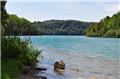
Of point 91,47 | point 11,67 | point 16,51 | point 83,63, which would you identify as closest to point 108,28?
point 91,47

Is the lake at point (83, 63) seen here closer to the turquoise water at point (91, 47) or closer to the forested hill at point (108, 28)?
the turquoise water at point (91, 47)

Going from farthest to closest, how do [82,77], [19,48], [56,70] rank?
[56,70] < [82,77] < [19,48]

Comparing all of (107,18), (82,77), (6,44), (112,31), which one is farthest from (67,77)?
(107,18)

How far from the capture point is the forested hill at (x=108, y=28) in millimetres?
159375

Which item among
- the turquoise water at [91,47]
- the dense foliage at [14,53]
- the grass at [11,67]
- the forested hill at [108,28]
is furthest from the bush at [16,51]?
the forested hill at [108,28]

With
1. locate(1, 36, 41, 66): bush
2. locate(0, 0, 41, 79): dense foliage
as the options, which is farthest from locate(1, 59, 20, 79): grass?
locate(1, 36, 41, 66): bush

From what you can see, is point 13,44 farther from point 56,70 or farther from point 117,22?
point 117,22

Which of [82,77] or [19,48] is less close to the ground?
[19,48]

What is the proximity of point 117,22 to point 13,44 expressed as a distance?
146 meters

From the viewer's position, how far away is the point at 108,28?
167750 millimetres

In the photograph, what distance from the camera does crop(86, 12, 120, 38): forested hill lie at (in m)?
159

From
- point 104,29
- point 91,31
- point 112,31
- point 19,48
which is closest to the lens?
point 19,48

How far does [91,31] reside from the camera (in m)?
189

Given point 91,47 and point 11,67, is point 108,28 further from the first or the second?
point 11,67
